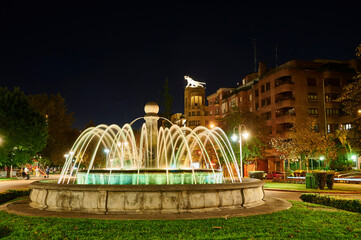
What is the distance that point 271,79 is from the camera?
60.3 meters

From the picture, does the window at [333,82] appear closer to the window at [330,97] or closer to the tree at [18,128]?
the window at [330,97]

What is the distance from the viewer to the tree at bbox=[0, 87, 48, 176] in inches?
1495

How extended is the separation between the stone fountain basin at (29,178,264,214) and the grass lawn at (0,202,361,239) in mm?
1248

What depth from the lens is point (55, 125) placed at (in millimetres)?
68875

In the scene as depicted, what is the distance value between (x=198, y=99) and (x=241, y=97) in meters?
28.3

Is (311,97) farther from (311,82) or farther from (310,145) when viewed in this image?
(310,145)

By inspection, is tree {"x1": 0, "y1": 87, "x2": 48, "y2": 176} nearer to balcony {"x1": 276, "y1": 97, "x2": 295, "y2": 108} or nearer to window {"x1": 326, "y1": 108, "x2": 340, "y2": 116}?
balcony {"x1": 276, "y1": 97, "x2": 295, "y2": 108}

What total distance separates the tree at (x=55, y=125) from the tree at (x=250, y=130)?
118 ft

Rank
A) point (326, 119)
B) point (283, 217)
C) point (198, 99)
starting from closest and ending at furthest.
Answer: point (283, 217), point (326, 119), point (198, 99)

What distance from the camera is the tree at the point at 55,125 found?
205ft

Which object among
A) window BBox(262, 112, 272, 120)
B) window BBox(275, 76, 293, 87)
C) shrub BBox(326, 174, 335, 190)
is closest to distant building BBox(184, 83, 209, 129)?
window BBox(262, 112, 272, 120)

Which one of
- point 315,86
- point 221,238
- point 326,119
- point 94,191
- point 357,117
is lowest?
point 221,238

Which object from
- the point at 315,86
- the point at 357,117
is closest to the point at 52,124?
the point at 315,86

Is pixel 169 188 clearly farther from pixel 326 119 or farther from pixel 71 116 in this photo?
pixel 71 116
